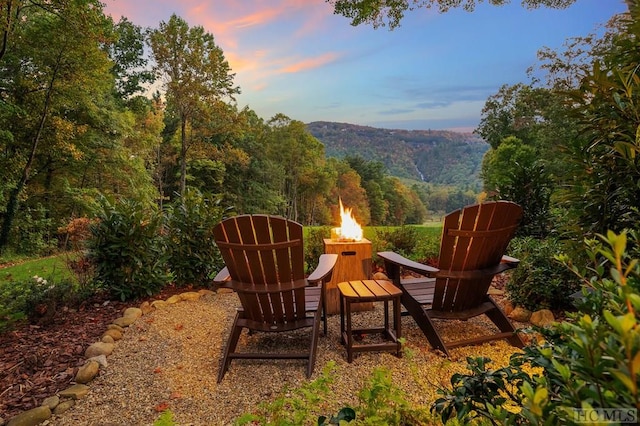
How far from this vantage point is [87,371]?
2.27 m

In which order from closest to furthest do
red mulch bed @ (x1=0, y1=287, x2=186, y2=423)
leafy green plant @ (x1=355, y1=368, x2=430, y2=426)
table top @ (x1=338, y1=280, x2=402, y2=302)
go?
1. leafy green plant @ (x1=355, y1=368, x2=430, y2=426)
2. red mulch bed @ (x1=0, y1=287, x2=186, y2=423)
3. table top @ (x1=338, y1=280, x2=402, y2=302)

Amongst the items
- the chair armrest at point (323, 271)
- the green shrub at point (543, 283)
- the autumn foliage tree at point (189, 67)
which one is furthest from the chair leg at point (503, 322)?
the autumn foliage tree at point (189, 67)

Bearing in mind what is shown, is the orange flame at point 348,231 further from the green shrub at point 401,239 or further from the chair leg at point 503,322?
the green shrub at point 401,239

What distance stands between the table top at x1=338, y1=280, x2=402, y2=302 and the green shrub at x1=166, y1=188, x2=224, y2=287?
7.10 feet

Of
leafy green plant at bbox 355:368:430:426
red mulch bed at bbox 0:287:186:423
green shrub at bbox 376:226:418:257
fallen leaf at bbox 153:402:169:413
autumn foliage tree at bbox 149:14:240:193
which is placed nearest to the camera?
leafy green plant at bbox 355:368:430:426

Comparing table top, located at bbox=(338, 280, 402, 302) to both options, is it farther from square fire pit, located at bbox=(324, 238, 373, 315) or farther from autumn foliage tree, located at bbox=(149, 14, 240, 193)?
autumn foliage tree, located at bbox=(149, 14, 240, 193)

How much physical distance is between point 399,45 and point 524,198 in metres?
8.98

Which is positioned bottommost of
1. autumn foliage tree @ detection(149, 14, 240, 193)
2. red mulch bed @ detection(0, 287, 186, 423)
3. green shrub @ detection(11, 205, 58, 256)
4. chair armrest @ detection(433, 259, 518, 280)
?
green shrub @ detection(11, 205, 58, 256)

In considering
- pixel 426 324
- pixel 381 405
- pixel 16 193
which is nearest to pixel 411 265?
pixel 426 324

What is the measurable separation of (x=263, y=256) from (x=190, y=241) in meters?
2.15

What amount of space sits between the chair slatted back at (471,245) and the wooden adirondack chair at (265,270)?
0.86 metres

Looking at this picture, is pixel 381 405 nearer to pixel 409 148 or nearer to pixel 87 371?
pixel 87 371

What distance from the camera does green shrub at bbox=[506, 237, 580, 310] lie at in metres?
3.00

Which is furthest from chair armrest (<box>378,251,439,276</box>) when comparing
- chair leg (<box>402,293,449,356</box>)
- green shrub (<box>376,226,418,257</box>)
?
green shrub (<box>376,226,418,257</box>)
